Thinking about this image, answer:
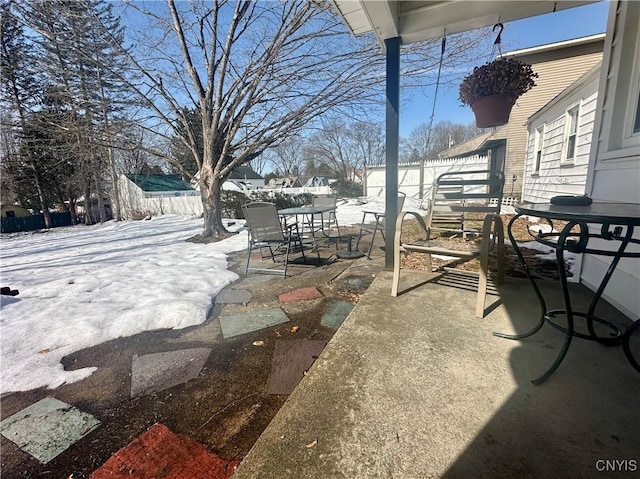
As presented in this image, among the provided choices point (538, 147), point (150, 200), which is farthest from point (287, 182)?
point (538, 147)

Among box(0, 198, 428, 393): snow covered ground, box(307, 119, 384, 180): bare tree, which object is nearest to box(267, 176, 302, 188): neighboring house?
box(307, 119, 384, 180): bare tree

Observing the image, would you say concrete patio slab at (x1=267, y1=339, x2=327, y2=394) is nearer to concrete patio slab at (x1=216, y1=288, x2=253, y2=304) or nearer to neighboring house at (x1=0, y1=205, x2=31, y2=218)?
concrete patio slab at (x1=216, y1=288, x2=253, y2=304)

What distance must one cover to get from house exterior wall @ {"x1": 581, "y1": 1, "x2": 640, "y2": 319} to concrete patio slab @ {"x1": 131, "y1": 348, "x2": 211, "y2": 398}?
283cm

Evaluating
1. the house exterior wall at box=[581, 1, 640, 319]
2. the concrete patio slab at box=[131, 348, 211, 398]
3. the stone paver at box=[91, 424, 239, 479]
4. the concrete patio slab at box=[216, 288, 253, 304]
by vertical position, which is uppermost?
the house exterior wall at box=[581, 1, 640, 319]

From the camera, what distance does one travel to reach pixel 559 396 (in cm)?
121

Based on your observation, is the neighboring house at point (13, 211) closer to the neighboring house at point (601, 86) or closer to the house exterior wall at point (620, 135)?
the neighboring house at point (601, 86)

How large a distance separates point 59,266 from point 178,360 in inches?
175

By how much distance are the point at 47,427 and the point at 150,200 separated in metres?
15.8

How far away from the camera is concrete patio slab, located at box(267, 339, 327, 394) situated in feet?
5.51

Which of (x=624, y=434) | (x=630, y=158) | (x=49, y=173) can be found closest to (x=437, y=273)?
(x=630, y=158)

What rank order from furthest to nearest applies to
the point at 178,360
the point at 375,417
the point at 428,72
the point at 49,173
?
1. the point at 49,173
2. the point at 428,72
3. the point at 178,360
4. the point at 375,417

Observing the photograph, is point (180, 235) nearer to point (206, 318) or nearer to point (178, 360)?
point (206, 318)

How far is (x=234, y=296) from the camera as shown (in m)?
3.13

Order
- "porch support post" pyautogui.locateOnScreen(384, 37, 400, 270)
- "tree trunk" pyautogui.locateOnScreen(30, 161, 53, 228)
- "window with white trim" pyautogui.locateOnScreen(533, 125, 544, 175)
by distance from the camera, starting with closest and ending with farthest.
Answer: "porch support post" pyautogui.locateOnScreen(384, 37, 400, 270), "window with white trim" pyautogui.locateOnScreen(533, 125, 544, 175), "tree trunk" pyautogui.locateOnScreen(30, 161, 53, 228)
